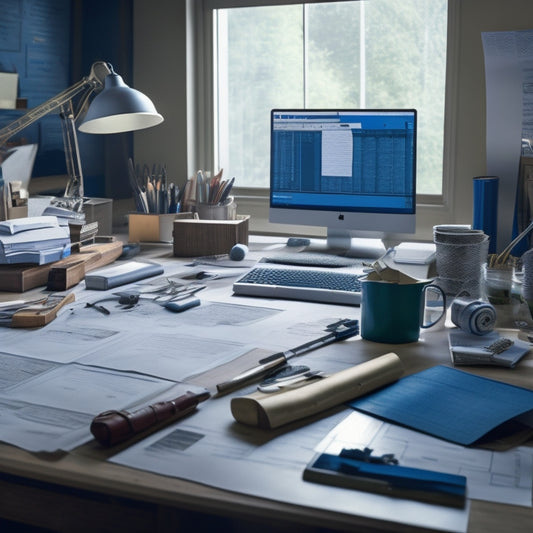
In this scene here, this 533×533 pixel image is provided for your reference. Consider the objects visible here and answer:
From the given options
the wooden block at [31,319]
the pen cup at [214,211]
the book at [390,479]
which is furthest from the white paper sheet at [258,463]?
the pen cup at [214,211]

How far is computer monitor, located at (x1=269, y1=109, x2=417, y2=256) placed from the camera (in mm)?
2193

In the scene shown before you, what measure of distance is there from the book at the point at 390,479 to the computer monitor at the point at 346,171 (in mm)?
1360

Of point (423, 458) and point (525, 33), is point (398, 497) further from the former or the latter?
point (525, 33)

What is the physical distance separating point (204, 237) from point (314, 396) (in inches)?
49.2

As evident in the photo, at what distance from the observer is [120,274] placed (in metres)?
1.92

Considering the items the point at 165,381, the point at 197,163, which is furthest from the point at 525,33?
the point at 165,381

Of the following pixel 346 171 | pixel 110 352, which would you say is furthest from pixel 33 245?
pixel 346 171

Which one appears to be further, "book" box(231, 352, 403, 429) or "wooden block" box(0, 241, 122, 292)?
"wooden block" box(0, 241, 122, 292)

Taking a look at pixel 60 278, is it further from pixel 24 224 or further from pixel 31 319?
pixel 31 319

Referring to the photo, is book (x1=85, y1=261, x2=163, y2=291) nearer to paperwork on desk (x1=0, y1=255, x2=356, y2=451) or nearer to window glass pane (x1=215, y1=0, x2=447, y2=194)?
paperwork on desk (x1=0, y1=255, x2=356, y2=451)

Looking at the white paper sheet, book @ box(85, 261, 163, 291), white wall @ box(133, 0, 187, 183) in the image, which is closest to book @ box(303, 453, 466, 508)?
the white paper sheet

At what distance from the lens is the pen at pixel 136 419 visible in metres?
0.97

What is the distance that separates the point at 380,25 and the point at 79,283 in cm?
162

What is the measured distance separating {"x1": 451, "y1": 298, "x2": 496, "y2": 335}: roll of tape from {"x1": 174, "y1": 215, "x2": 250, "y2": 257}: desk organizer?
950 millimetres
